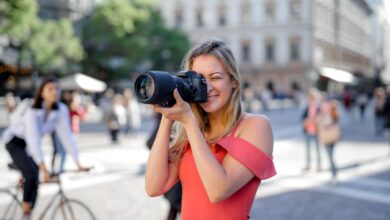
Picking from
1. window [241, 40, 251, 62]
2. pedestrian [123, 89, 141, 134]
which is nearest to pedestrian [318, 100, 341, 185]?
pedestrian [123, 89, 141, 134]

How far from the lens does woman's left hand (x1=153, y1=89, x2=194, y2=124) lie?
6.27 feet

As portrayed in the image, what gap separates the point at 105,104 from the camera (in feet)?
62.2

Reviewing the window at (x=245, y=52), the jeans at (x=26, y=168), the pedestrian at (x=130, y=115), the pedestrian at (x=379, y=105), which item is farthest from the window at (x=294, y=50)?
the jeans at (x=26, y=168)

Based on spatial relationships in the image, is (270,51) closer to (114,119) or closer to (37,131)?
(114,119)

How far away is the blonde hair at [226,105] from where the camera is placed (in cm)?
216

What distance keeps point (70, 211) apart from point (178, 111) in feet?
9.49

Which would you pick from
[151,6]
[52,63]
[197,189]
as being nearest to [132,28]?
[151,6]

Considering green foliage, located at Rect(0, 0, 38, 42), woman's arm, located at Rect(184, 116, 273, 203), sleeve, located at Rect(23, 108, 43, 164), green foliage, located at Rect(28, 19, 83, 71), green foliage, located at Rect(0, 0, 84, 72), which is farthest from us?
green foliage, located at Rect(28, 19, 83, 71)

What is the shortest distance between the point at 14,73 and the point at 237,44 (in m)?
30.4

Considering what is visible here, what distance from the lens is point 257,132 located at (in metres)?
2.11

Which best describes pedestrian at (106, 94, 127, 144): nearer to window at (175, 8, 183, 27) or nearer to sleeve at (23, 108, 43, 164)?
A: sleeve at (23, 108, 43, 164)

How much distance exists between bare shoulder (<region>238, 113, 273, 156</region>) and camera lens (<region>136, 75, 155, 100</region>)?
45 centimetres

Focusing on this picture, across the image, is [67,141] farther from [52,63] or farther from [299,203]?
[52,63]

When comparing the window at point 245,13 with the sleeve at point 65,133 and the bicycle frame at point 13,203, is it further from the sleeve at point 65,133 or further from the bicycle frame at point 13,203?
the sleeve at point 65,133
